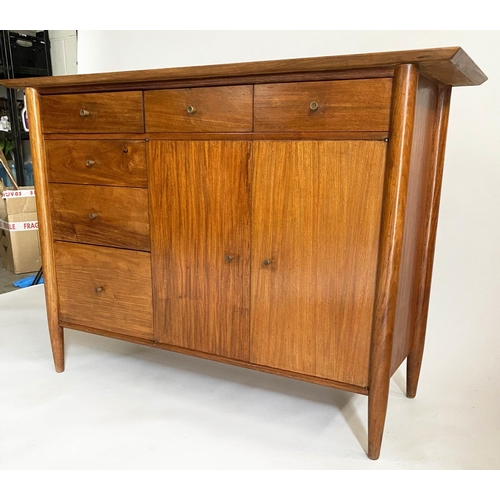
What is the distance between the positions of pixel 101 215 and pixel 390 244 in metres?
0.88

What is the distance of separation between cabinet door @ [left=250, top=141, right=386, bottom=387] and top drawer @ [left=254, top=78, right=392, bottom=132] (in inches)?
1.7

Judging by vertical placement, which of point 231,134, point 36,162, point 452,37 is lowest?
point 36,162

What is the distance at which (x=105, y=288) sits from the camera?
1.64 metres

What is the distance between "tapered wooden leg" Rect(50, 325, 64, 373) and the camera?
69.4 inches

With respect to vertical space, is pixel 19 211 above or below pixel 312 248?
below

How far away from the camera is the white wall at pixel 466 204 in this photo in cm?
175

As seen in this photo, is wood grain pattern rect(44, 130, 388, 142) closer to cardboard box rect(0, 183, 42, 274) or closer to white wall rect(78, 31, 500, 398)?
white wall rect(78, 31, 500, 398)

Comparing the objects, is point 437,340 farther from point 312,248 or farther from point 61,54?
point 61,54

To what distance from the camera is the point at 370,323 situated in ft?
4.15

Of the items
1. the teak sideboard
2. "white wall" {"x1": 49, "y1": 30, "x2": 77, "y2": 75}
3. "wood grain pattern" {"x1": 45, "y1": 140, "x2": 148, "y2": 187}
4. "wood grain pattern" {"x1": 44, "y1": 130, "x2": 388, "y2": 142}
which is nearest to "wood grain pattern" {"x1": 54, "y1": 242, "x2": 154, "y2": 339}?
the teak sideboard

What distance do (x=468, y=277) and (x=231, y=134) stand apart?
1087mm

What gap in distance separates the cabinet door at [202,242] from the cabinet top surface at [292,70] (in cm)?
17

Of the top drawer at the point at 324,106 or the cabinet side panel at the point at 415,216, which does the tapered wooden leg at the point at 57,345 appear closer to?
the top drawer at the point at 324,106

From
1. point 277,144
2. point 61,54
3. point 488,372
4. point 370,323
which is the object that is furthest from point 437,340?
point 61,54
